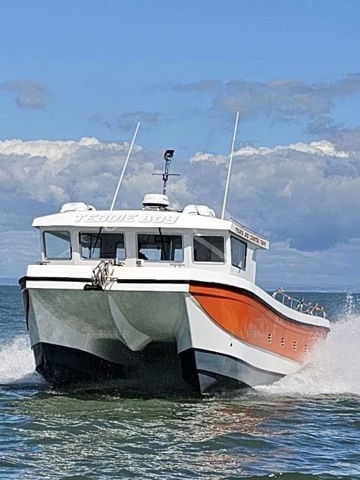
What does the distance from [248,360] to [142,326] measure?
2.35 meters

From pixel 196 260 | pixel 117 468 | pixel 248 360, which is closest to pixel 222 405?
pixel 248 360

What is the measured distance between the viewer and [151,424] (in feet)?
45.5

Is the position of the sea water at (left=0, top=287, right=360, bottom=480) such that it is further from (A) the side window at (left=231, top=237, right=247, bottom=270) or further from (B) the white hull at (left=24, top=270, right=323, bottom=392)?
(A) the side window at (left=231, top=237, right=247, bottom=270)

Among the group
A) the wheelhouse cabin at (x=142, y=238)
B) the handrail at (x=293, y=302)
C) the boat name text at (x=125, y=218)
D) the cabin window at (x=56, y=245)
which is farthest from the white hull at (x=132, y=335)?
the handrail at (x=293, y=302)

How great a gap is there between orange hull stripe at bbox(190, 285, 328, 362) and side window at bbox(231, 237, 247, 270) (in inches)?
32.4

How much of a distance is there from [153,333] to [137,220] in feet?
6.46

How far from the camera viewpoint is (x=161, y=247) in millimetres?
16312

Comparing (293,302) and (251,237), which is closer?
(251,237)

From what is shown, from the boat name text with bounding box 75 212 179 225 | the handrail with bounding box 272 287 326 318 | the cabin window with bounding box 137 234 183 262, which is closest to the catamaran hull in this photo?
the cabin window with bounding box 137 234 183 262

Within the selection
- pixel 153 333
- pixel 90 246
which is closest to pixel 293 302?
pixel 153 333

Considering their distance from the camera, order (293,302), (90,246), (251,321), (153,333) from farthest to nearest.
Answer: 1. (293,302)
2. (90,246)
3. (251,321)
4. (153,333)

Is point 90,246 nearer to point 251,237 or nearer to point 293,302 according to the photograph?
point 251,237

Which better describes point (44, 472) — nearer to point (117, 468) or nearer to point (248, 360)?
point (117, 468)

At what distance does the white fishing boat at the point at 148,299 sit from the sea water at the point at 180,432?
1.92ft
